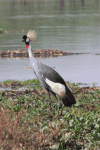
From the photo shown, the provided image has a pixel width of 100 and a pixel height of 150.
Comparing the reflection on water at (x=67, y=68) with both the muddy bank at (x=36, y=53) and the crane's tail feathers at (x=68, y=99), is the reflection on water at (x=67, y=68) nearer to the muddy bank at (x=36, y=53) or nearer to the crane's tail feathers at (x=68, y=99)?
the muddy bank at (x=36, y=53)

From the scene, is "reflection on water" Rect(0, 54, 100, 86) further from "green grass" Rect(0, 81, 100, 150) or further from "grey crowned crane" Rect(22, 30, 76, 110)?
"grey crowned crane" Rect(22, 30, 76, 110)

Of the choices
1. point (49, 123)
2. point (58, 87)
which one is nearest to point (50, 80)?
point (58, 87)

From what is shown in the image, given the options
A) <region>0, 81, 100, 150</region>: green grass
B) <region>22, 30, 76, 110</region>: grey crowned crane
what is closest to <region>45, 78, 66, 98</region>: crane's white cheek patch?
<region>22, 30, 76, 110</region>: grey crowned crane

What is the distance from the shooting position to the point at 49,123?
23.6ft

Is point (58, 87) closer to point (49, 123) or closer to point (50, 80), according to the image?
point (50, 80)

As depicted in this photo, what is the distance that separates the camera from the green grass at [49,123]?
5.40m

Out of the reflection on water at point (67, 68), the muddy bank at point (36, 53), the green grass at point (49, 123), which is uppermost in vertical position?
the green grass at point (49, 123)

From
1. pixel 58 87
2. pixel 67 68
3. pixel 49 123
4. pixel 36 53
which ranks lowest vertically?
pixel 36 53

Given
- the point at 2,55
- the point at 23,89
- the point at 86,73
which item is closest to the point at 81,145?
the point at 23,89

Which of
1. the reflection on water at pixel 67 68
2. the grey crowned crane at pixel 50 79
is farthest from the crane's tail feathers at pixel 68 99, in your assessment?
the reflection on water at pixel 67 68

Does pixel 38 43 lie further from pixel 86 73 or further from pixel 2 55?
pixel 86 73

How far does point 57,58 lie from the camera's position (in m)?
16.9

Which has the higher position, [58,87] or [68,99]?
[58,87]

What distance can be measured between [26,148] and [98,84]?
6.33m
